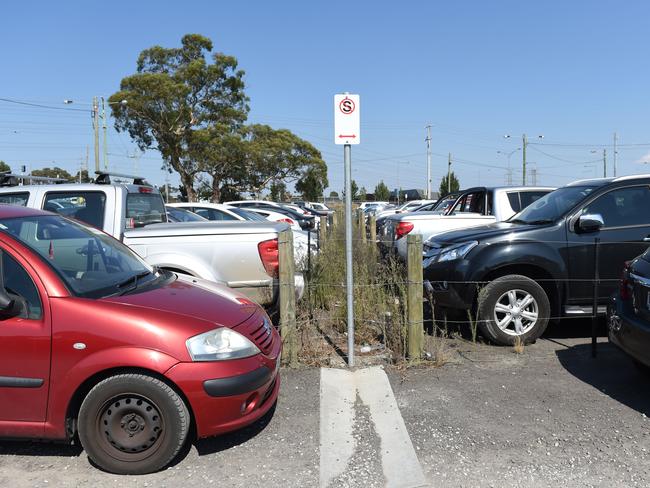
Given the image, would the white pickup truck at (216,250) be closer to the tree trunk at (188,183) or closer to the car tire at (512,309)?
the car tire at (512,309)

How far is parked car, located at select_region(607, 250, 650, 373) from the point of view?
164 inches

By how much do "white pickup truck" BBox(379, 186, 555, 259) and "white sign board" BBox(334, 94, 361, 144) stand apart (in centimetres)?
447

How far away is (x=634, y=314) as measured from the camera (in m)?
4.33

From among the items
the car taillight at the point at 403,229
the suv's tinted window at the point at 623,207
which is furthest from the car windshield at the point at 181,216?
the suv's tinted window at the point at 623,207

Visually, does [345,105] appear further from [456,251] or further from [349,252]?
[456,251]

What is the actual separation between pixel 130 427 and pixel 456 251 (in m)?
3.89

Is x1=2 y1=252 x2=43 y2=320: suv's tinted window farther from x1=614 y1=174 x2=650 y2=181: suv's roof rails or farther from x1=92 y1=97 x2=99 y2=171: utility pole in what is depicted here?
x1=92 y1=97 x2=99 y2=171: utility pole

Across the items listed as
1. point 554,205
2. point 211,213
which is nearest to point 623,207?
point 554,205

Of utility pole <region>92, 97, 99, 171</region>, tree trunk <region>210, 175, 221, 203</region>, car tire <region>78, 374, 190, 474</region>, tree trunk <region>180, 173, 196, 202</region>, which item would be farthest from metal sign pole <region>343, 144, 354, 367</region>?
tree trunk <region>210, 175, 221, 203</region>

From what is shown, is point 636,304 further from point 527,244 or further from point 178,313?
point 178,313

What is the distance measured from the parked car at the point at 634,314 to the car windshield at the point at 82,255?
3.83 metres

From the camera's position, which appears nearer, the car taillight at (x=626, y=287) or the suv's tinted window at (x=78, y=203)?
the car taillight at (x=626, y=287)

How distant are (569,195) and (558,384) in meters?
2.57

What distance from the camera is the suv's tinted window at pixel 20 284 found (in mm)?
3307
